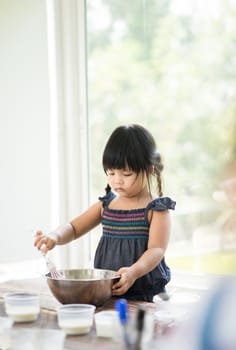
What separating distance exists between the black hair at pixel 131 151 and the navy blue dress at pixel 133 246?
0.43 ft

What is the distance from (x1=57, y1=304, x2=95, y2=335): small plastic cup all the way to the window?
964 millimetres

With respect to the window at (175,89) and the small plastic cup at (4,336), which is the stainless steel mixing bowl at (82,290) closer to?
the small plastic cup at (4,336)

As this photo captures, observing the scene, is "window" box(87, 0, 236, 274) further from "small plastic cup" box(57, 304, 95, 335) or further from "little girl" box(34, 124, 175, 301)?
"small plastic cup" box(57, 304, 95, 335)

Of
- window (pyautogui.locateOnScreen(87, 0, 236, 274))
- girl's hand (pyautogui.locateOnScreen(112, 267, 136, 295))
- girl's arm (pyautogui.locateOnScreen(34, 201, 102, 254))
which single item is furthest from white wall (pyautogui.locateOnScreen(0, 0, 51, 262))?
girl's hand (pyautogui.locateOnScreen(112, 267, 136, 295))

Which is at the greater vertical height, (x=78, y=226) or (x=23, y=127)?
(x=23, y=127)

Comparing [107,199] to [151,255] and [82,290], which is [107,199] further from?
[82,290]

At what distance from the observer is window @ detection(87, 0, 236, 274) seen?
7.55 ft

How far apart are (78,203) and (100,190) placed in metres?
0.12

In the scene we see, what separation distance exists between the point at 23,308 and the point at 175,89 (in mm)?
1324

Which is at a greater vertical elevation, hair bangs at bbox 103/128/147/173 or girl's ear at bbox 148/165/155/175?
hair bangs at bbox 103/128/147/173

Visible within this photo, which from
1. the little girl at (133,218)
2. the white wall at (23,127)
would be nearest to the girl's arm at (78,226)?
the little girl at (133,218)

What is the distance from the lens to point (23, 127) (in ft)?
9.11

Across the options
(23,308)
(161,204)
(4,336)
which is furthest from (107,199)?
(4,336)

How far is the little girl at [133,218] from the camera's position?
1.77 meters
